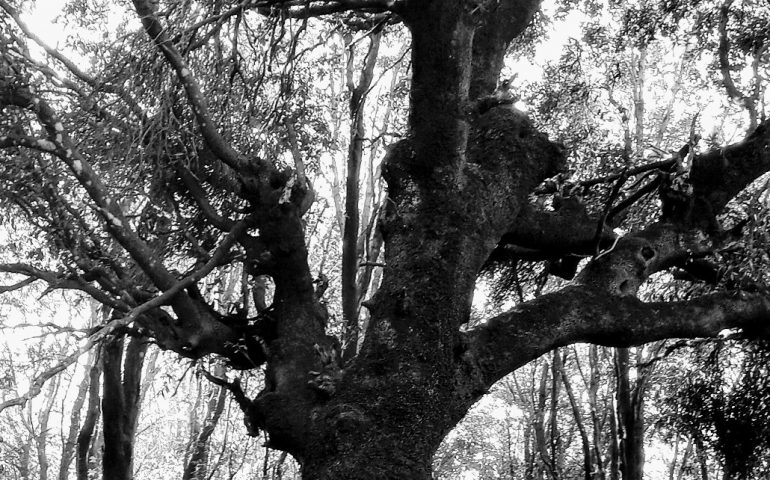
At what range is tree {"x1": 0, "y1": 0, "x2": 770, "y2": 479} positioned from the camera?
15.1 feet

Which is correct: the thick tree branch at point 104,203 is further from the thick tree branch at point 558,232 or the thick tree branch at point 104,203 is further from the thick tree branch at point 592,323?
the thick tree branch at point 558,232

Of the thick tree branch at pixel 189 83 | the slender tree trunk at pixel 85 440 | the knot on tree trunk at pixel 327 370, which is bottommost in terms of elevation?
the knot on tree trunk at pixel 327 370

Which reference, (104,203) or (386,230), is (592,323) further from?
(104,203)

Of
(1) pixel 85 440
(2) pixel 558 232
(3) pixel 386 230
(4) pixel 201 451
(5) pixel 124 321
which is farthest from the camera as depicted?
(4) pixel 201 451

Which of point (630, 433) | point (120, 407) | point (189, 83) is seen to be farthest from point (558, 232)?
point (120, 407)

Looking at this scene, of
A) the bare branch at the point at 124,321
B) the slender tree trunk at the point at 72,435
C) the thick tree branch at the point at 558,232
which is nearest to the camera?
the bare branch at the point at 124,321

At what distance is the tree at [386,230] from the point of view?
15.1ft

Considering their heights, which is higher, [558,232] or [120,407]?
[558,232]

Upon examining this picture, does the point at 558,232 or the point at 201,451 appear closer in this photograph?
the point at 558,232

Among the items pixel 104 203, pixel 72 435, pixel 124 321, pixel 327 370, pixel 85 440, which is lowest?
pixel 327 370

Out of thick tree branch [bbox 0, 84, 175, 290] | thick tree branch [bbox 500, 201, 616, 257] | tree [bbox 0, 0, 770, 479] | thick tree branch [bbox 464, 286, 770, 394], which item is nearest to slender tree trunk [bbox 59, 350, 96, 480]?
tree [bbox 0, 0, 770, 479]

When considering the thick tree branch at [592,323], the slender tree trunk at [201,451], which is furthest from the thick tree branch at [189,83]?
the slender tree trunk at [201,451]

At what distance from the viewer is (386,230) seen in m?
5.16

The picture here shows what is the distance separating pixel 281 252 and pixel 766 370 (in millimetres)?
4926
